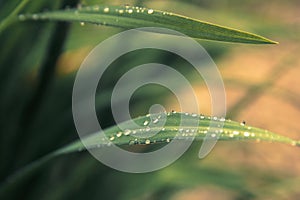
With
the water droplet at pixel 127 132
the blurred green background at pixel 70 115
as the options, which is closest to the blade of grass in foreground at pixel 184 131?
the water droplet at pixel 127 132

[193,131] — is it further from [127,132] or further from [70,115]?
[70,115]

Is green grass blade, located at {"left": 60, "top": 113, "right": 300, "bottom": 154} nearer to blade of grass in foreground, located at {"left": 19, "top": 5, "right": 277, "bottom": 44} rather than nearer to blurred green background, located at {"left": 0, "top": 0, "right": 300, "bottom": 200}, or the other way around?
blade of grass in foreground, located at {"left": 19, "top": 5, "right": 277, "bottom": 44}

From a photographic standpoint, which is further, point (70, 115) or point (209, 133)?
point (70, 115)

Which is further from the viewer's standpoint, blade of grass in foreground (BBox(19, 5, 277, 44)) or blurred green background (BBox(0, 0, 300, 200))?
blurred green background (BBox(0, 0, 300, 200))

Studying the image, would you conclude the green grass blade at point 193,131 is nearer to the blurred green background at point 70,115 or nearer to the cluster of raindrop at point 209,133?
the cluster of raindrop at point 209,133

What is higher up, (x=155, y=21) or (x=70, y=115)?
(x=155, y=21)

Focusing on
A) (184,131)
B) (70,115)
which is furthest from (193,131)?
(70,115)

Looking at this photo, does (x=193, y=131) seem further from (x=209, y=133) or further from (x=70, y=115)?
(x=70, y=115)

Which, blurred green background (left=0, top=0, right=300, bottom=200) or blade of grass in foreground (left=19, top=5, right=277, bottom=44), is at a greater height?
blade of grass in foreground (left=19, top=5, right=277, bottom=44)

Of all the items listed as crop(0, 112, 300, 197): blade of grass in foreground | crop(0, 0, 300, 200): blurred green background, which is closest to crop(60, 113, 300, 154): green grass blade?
crop(0, 112, 300, 197): blade of grass in foreground
